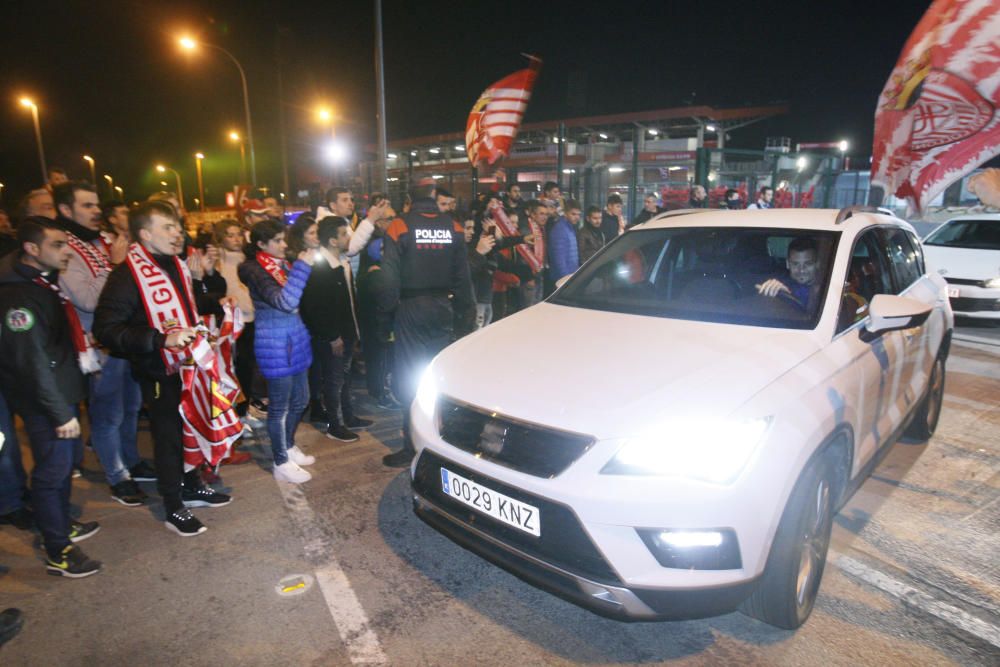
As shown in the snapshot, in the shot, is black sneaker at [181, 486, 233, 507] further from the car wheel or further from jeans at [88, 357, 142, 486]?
the car wheel

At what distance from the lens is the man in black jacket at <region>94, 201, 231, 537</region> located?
121 inches

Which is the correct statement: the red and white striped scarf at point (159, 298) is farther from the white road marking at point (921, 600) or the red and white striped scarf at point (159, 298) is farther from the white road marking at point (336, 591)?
the white road marking at point (921, 600)

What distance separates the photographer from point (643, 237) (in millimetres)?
4008

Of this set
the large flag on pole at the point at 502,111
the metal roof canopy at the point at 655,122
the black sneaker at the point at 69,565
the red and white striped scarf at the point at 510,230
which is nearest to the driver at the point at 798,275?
the black sneaker at the point at 69,565

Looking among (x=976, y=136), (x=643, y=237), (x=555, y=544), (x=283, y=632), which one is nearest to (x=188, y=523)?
(x=283, y=632)

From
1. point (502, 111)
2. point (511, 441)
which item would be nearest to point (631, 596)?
point (511, 441)

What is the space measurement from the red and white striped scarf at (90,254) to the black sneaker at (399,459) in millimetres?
2239

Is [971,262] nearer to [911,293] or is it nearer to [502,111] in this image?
[911,293]

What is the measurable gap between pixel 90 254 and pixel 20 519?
164 cm

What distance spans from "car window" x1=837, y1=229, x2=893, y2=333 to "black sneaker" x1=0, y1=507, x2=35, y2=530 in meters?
4.58

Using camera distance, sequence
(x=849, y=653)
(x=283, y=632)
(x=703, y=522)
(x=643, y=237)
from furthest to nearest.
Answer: (x=643, y=237) → (x=283, y=632) → (x=849, y=653) → (x=703, y=522)

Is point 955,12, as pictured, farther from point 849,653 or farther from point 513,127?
point 849,653

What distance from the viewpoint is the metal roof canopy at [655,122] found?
29.9 metres

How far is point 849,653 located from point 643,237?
2549mm
